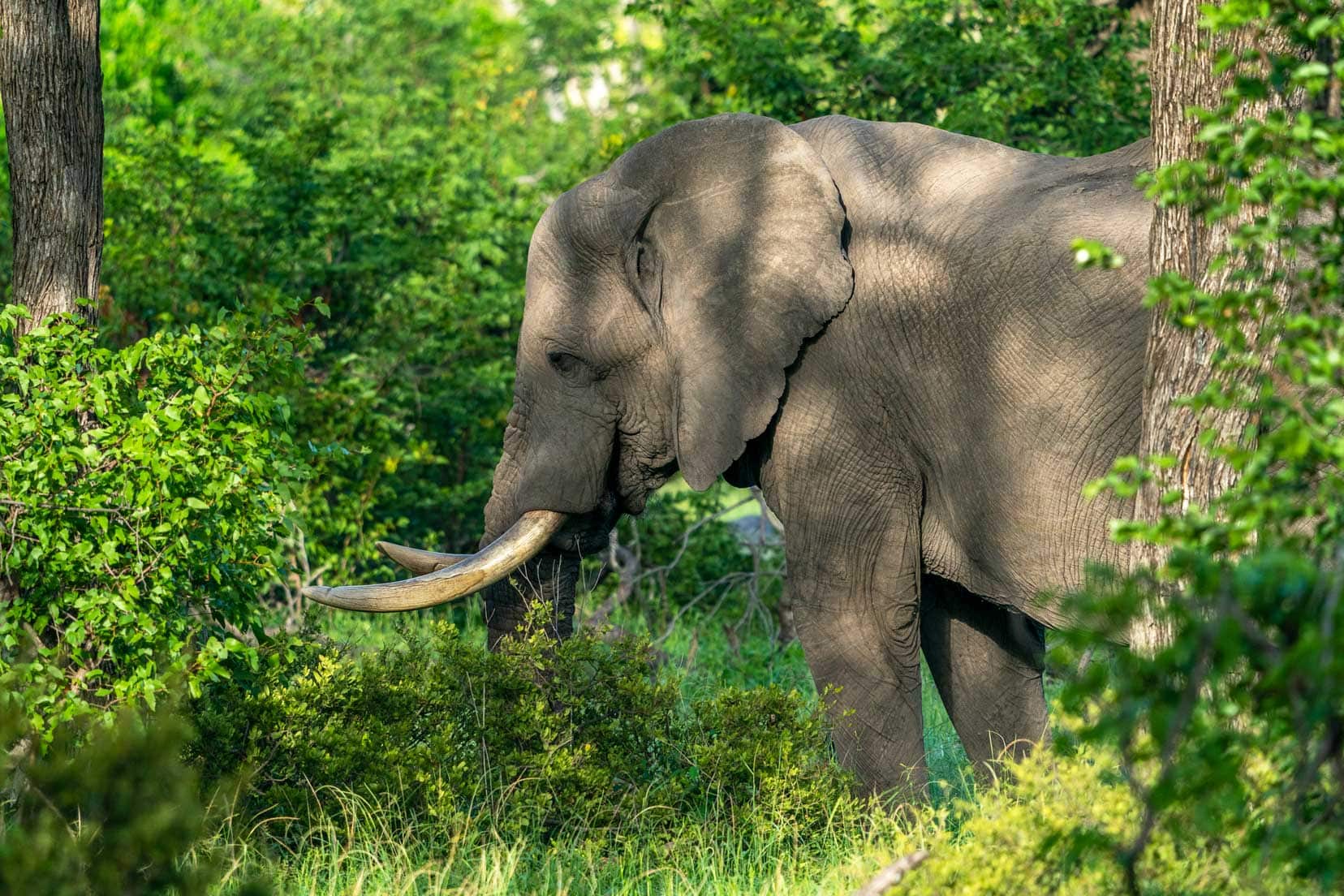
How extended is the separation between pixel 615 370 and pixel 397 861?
1.96 meters

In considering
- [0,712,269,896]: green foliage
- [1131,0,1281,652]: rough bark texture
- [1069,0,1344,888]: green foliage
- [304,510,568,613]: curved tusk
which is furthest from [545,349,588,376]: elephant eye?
[1069,0,1344,888]: green foliage

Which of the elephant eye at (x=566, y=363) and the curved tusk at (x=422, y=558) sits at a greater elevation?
the elephant eye at (x=566, y=363)

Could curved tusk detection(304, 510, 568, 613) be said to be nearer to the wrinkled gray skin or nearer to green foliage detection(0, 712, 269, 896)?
the wrinkled gray skin

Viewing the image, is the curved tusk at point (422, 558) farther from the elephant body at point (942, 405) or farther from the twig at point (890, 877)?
the twig at point (890, 877)

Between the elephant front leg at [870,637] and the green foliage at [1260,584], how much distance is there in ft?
7.30

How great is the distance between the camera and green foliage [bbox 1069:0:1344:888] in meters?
2.33

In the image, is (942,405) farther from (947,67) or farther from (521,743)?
(947,67)

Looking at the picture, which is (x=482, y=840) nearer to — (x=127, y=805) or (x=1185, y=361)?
(x=127, y=805)

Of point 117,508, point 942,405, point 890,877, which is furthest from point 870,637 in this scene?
point 117,508

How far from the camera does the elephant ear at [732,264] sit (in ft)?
17.6

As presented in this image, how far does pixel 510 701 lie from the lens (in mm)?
5305

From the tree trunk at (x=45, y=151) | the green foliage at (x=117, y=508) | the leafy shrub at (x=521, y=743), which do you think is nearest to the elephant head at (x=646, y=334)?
the leafy shrub at (x=521, y=743)

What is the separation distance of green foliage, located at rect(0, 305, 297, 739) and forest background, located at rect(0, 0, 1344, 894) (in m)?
0.02

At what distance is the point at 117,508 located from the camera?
467 centimetres
